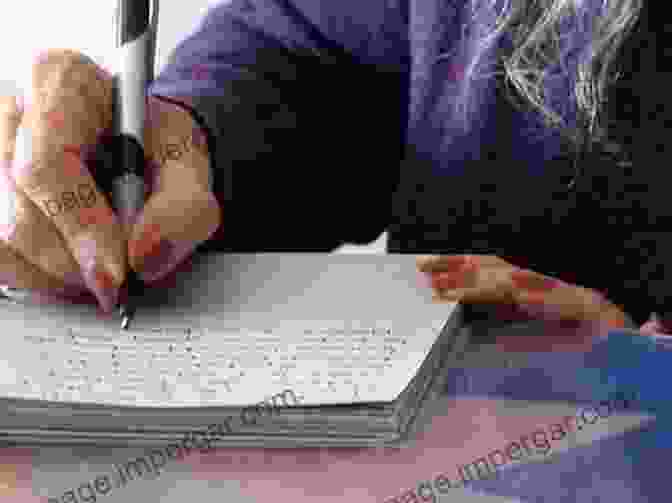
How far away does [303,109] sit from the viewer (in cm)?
73

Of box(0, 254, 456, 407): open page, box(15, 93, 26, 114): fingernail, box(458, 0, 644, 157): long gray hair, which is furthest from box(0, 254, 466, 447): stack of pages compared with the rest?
box(458, 0, 644, 157): long gray hair

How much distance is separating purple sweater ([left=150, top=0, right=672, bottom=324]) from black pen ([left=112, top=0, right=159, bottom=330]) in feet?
0.30

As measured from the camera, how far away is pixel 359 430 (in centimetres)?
36

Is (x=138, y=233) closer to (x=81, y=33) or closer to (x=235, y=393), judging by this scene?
(x=235, y=393)

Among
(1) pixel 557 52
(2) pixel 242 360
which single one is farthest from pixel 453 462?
(1) pixel 557 52

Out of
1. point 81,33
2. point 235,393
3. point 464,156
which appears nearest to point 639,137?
point 464,156

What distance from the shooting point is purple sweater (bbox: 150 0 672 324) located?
64cm

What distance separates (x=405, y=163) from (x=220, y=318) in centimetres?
32

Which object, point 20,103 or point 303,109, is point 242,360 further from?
point 303,109

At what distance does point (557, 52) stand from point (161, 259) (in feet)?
1.04

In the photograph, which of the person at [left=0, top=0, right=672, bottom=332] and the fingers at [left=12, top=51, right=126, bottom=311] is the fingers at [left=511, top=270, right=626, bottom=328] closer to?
the person at [left=0, top=0, right=672, bottom=332]

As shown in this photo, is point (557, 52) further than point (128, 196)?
Yes

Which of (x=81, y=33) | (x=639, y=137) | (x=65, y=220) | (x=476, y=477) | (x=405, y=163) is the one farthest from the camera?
(x=81, y=33)

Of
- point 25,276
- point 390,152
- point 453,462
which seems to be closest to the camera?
point 453,462
